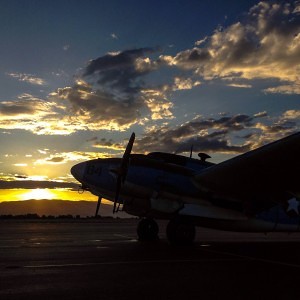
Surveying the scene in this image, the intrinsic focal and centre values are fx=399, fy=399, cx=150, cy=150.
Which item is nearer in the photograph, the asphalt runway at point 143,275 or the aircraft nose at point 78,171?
the asphalt runway at point 143,275

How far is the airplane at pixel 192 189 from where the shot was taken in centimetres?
1473

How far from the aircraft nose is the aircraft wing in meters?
5.33

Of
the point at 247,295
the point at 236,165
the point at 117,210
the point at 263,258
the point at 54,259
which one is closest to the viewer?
the point at 247,295

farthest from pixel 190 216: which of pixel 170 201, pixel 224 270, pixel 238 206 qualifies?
pixel 224 270

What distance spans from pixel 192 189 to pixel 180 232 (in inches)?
70.0

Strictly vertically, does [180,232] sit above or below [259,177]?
below

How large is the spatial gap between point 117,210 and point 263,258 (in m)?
6.86

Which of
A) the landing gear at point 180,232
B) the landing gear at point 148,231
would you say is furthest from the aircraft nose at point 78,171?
the landing gear at point 180,232

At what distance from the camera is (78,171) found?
59.3 feet

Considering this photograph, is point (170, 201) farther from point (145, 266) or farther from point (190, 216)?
point (145, 266)

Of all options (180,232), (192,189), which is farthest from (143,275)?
(192,189)

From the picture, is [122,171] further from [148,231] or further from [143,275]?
[143,275]

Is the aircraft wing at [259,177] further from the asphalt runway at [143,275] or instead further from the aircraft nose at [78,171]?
the aircraft nose at [78,171]

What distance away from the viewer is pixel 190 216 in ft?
52.1
